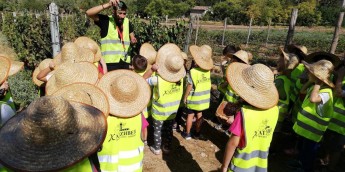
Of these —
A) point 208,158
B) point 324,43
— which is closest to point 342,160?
point 208,158

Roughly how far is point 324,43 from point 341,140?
76.9 feet

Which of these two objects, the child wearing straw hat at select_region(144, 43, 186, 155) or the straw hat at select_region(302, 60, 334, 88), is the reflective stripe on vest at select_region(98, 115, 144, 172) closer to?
the child wearing straw hat at select_region(144, 43, 186, 155)

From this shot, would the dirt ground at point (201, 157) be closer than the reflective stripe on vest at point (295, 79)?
Yes

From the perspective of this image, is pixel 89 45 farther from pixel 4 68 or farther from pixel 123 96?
pixel 123 96

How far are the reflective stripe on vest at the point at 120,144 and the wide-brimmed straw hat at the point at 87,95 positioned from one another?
7.7 inches

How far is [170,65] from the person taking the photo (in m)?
4.24

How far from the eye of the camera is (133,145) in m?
2.88

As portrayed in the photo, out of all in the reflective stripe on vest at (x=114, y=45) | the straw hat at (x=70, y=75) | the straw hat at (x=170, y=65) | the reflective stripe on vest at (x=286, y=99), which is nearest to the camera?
the straw hat at (x=70, y=75)

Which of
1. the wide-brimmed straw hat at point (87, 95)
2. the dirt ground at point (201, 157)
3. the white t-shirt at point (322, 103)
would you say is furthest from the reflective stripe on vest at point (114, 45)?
the white t-shirt at point (322, 103)

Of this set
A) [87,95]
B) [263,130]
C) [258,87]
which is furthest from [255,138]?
[87,95]

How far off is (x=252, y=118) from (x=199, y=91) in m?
2.29

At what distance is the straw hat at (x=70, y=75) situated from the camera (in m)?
3.13

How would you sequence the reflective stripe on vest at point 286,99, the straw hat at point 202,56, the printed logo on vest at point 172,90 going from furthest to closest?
1. the straw hat at point 202,56
2. the printed logo on vest at point 172,90
3. the reflective stripe on vest at point 286,99

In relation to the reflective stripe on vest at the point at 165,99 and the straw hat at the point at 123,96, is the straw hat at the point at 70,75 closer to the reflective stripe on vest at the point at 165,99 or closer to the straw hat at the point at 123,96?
the straw hat at the point at 123,96
